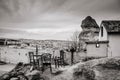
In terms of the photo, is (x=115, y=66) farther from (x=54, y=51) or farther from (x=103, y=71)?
(x=54, y=51)

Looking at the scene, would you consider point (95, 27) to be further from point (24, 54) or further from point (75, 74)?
point (75, 74)

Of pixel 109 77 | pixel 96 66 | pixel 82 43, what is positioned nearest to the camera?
pixel 109 77

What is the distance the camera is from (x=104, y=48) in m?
13.7

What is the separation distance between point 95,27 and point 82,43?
10.8ft

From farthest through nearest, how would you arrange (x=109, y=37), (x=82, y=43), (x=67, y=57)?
(x=82, y=43), (x=67, y=57), (x=109, y=37)

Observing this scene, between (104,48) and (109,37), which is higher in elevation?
(109,37)

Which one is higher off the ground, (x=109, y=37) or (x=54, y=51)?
(x=109, y=37)

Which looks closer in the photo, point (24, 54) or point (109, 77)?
point (109, 77)

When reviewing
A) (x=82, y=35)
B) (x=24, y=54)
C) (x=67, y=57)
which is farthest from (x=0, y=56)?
(x=82, y=35)

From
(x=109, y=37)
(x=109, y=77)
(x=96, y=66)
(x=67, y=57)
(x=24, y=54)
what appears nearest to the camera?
(x=109, y=77)

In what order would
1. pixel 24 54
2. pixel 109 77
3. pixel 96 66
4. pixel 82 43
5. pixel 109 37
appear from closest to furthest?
1. pixel 109 77
2. pixel 96 66
3. pixel 109 37
4. pixel 24 54
5. pixel 82 43

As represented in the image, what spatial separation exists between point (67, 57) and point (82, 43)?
8.49m

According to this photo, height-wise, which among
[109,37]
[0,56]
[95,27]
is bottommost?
[0,56]

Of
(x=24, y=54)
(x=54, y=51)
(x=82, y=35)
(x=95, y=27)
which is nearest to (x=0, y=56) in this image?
(x=24, y=54)
